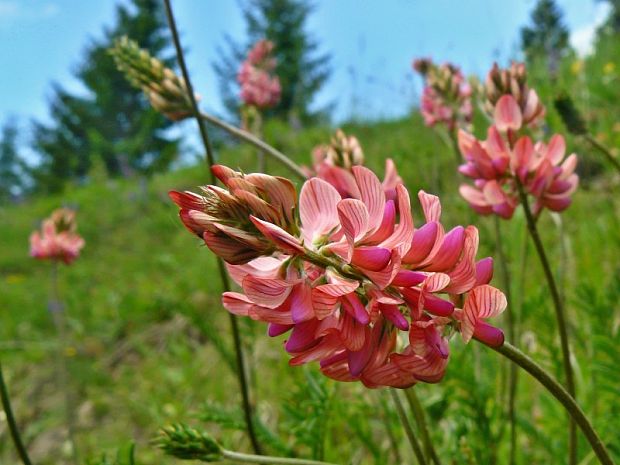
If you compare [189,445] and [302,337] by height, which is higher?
[302,337]

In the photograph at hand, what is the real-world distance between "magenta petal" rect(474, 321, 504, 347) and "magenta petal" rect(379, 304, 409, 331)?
0.07 meters

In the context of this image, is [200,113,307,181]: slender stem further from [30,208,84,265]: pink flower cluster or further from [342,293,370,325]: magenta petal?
[30,208,84,265]: pink flower cluster

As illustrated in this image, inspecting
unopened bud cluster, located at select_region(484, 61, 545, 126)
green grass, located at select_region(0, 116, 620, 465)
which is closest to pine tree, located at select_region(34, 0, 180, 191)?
green grass, located at select_region(0, 116, 620, 465)

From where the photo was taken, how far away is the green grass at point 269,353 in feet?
4.40

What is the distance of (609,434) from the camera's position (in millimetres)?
1354

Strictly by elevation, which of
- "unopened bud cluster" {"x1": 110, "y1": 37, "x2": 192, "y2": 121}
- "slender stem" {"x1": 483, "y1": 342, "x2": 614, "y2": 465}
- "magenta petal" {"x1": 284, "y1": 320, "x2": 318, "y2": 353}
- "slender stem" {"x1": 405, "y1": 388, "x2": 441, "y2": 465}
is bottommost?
"slender stem" {"x1": 405, "y1": 388, "x2": 441, "y2": 465}

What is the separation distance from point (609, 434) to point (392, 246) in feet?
3.45

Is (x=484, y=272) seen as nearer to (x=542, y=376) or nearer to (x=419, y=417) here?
(x=542, y=376)

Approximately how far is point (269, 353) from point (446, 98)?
4.97 ft

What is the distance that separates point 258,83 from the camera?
279 cm

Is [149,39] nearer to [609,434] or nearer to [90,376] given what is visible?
[90,376]

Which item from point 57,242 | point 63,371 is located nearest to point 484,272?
point 63,371

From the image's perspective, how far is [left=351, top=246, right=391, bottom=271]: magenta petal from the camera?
56 cm

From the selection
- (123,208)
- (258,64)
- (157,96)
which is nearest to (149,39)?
(123,208)
